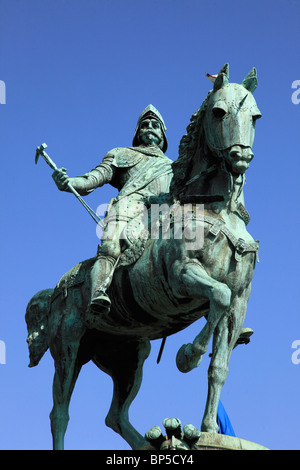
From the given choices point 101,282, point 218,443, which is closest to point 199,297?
point 101,282

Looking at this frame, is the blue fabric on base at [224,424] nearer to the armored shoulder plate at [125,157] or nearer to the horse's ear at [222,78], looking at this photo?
the armored shoulder plate at [125,157]

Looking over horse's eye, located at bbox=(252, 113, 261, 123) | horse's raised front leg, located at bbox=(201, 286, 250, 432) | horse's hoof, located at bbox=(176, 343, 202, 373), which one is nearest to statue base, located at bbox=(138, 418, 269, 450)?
horse's raised front leg, located at bbox=(201, 286, 250, 432)

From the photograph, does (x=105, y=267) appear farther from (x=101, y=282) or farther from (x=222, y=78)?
(x=222, y=78)

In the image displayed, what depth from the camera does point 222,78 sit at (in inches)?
671

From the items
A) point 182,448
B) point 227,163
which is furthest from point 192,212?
point 182,448

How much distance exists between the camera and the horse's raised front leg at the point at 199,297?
53.0 feet

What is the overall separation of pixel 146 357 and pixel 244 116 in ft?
13.7

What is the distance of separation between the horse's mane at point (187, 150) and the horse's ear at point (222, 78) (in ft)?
0.80

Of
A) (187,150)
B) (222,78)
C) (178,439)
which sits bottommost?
(178,439)

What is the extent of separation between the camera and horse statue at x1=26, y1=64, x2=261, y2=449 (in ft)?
54.3

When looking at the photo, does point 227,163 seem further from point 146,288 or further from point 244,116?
point 146,288

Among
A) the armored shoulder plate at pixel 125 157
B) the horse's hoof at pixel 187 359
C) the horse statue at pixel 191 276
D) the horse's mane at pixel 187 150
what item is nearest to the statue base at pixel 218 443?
the horse statue at pixel 191 276

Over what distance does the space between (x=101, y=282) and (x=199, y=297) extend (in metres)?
1.61

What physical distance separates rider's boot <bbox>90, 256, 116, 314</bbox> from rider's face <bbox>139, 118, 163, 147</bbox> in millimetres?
2638
